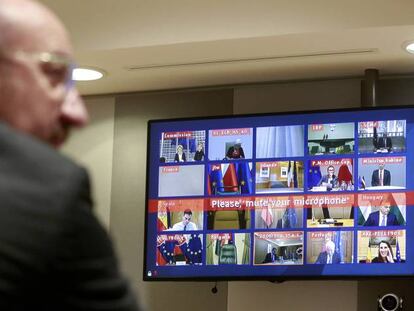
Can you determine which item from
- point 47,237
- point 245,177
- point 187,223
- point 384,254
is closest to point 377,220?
point 384,254

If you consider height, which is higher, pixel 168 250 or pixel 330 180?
pixel 330 180

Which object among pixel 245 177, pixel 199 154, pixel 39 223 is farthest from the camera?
pixel 199 154

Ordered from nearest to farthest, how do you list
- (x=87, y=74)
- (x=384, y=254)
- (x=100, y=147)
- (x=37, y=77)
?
(x=37, y=77) < (x=384, y=254) < (x=87, y=74) < (x=100, y=147)

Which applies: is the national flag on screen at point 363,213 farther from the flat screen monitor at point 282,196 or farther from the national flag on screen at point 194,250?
the national flag on screen at point 194,250

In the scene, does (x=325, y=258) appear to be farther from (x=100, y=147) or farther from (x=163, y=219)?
(x=100, y=147)

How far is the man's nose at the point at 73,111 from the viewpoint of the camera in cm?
92

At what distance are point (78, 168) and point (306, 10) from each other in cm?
304

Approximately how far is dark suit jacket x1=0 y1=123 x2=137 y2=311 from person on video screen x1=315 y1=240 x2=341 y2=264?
310cm

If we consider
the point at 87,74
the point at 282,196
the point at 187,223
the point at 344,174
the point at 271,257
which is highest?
the point at 87,74

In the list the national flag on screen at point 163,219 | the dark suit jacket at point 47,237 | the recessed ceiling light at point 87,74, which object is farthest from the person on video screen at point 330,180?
the dark suit jacket at point 47,237

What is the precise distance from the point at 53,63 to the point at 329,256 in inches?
120

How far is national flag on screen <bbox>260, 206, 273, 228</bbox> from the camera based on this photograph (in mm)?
3916

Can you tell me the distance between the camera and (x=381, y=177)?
12.4ft

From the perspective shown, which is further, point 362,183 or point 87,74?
point 87,74
